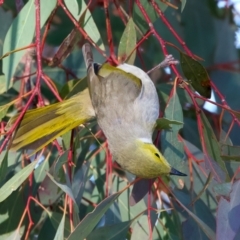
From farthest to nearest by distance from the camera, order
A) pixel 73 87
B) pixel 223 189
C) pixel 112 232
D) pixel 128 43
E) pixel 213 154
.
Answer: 1. pixel 73 87
2. pixel 128 43
3. pixel 112 232
4. pixel 213 154
5. pixel 223 189

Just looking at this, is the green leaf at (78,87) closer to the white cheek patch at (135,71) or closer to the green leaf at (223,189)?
the white cheek patch at (135,71)

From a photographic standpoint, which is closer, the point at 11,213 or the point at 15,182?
the point at 15,182

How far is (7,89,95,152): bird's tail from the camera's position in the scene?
6.32 ft

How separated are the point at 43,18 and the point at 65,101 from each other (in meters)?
0.28

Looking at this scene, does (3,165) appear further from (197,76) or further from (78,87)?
(197,76)

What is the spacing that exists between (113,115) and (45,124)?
9.1 inches

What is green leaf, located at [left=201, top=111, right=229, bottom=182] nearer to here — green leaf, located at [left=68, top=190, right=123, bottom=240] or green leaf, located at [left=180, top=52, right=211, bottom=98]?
green leaf, located at [left=180, top=52, right=211, bottom=98]

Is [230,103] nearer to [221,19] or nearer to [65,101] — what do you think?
[221,19]

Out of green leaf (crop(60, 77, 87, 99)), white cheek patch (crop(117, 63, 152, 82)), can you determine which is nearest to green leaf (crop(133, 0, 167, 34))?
white cheek patch (crop(117, 63, 152, 82))

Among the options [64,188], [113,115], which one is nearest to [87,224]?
[64,188]

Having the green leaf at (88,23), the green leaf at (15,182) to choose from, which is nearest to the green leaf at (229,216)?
the green leaf at (15,182)

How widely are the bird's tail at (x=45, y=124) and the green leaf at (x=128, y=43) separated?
23 centimetres

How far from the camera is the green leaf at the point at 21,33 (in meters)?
1.97

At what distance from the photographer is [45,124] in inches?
76.9
